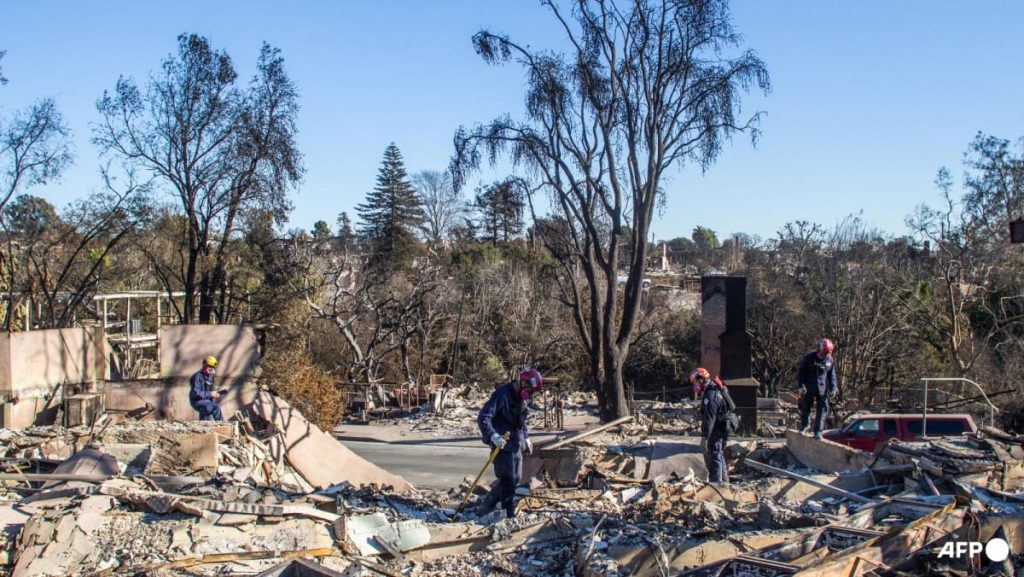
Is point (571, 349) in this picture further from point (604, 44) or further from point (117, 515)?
point (117, 515)

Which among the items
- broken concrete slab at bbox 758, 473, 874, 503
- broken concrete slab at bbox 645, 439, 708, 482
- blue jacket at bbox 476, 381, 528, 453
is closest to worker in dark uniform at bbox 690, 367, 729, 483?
broken concrete slab at bbox 645, 439, 708, 482

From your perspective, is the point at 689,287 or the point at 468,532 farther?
the point at 689,287

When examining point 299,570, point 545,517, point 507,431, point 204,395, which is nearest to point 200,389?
point 204,395

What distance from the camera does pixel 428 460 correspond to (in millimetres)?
20938

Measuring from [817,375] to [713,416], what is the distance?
2968mm

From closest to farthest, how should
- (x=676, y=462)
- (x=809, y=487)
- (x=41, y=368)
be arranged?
1. (x=809, y=487)
2. (x=676, y=462)
3. (x=41, y=368)

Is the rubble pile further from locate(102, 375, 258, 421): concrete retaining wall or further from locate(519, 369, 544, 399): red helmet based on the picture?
locate(102, 375, 258, 421): concrete retaining wall

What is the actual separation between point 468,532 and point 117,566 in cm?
312

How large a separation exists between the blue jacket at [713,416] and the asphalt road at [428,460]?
24.6 ft

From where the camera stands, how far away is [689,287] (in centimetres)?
4934

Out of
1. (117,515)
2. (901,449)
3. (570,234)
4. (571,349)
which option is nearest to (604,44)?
(570,234)

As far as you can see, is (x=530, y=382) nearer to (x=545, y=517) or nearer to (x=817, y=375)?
(x=545, y=517)

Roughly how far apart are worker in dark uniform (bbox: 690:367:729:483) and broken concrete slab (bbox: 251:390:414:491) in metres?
4.47

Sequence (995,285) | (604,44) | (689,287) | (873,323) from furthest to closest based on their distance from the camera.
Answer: (689,287)
(995,285)
(873,323)
(604,44)
